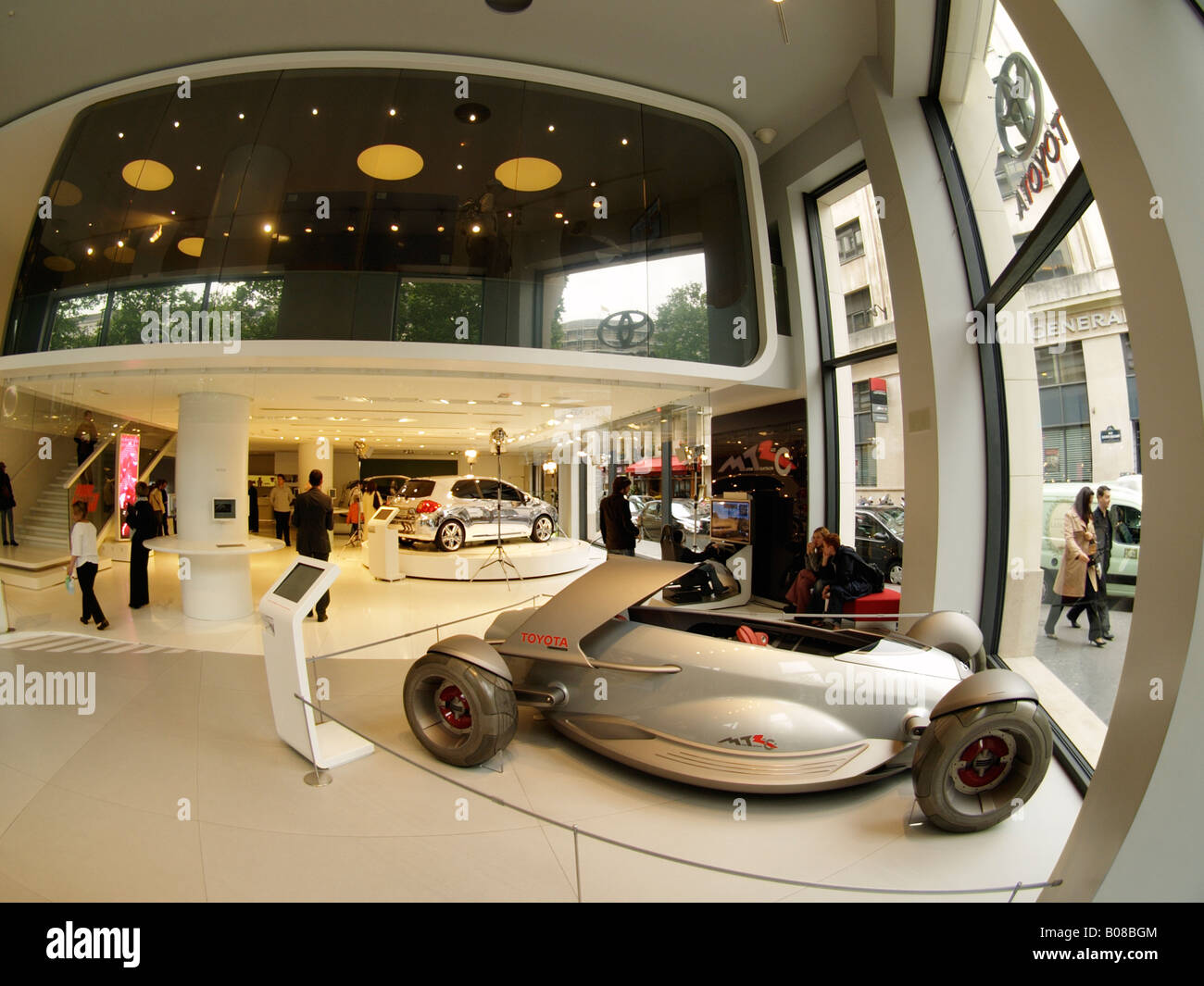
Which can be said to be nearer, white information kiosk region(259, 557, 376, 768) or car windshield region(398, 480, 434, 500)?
white information kiosk region(259, 557, 376, 768)

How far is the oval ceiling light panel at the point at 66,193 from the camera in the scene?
253 inches

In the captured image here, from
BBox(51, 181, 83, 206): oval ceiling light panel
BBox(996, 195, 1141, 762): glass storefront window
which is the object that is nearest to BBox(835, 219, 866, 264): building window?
BBox(996, 195, 1141, 762): glass storefront window

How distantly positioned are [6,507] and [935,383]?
34.0 feet

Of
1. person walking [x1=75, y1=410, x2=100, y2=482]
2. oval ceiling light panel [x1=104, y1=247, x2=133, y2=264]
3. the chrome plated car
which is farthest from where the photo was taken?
the chrome plated car

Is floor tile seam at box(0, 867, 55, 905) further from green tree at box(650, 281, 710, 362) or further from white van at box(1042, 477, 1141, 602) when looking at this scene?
green tree at box(650, 281, 710, 362)

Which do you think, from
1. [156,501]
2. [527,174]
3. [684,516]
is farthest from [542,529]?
[527,174]

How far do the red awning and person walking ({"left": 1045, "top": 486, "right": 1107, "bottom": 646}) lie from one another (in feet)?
13.3

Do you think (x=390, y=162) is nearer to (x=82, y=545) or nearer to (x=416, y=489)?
(x=82, y=545)

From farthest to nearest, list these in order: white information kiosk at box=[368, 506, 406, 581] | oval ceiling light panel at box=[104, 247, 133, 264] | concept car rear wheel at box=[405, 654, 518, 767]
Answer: white information kiosk at box=[368, 506, 406, 581] < oval ceiling light panel at box=[104, 247, 133, 264] < concept car rear wheel at box=[405, 654, 518, 767]

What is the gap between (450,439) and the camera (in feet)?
34.2

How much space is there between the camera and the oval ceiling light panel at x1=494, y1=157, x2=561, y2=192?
5.98 meters

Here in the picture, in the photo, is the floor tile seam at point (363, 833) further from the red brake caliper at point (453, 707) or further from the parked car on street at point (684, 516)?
the parked car on street at point (684, 516)

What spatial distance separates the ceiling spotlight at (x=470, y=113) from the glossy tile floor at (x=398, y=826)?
19.6 feet

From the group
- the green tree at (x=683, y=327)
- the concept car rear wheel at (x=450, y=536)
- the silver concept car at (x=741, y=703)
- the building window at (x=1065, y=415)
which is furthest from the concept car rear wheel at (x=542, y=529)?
the building window at (x=1065, y=415)
